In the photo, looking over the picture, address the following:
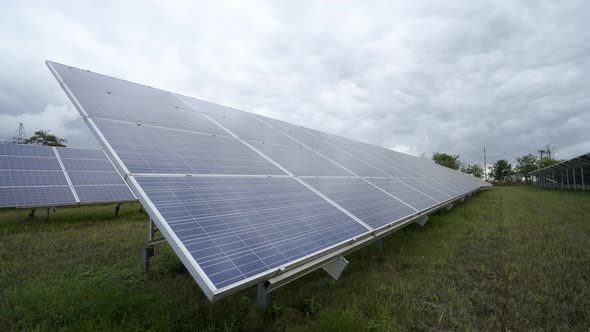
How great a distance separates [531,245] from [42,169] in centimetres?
1838

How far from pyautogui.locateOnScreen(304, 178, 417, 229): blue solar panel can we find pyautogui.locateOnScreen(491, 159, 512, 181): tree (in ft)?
369

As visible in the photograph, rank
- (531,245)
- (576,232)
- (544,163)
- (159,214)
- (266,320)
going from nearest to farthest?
(159,214), (266,320), (531,245), (576,232), (544,163)

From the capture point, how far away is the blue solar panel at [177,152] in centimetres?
386

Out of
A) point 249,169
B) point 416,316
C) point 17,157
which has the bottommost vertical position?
point 416,316

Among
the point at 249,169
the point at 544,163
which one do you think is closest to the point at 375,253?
the point at 249,169

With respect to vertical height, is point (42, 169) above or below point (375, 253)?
above

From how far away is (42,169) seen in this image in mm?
12461

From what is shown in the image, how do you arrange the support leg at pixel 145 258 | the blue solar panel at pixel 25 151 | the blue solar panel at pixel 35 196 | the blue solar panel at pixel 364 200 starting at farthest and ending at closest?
the blue solar panel at pixel 25 151 < the blue solar panel at pixel 35 196 < the support leg at pixel 145 258 < the blue solar panel at pixel 364 200

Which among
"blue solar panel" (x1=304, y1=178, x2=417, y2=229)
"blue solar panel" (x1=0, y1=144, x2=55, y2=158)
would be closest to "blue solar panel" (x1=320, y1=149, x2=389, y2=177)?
"blue solar panel" (x1=304, y1=178, x2=417, y2=229)

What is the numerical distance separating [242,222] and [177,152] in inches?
76.2

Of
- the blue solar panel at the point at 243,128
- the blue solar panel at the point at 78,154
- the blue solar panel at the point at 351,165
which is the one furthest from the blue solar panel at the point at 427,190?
the blue solar panel at the point at 78,154

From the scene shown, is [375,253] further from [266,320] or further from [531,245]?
[531,245]

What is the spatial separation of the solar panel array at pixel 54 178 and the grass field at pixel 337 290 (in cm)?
331

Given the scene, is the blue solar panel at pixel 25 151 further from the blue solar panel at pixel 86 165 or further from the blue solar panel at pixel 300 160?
the blue solar panel at pixel 300 160
